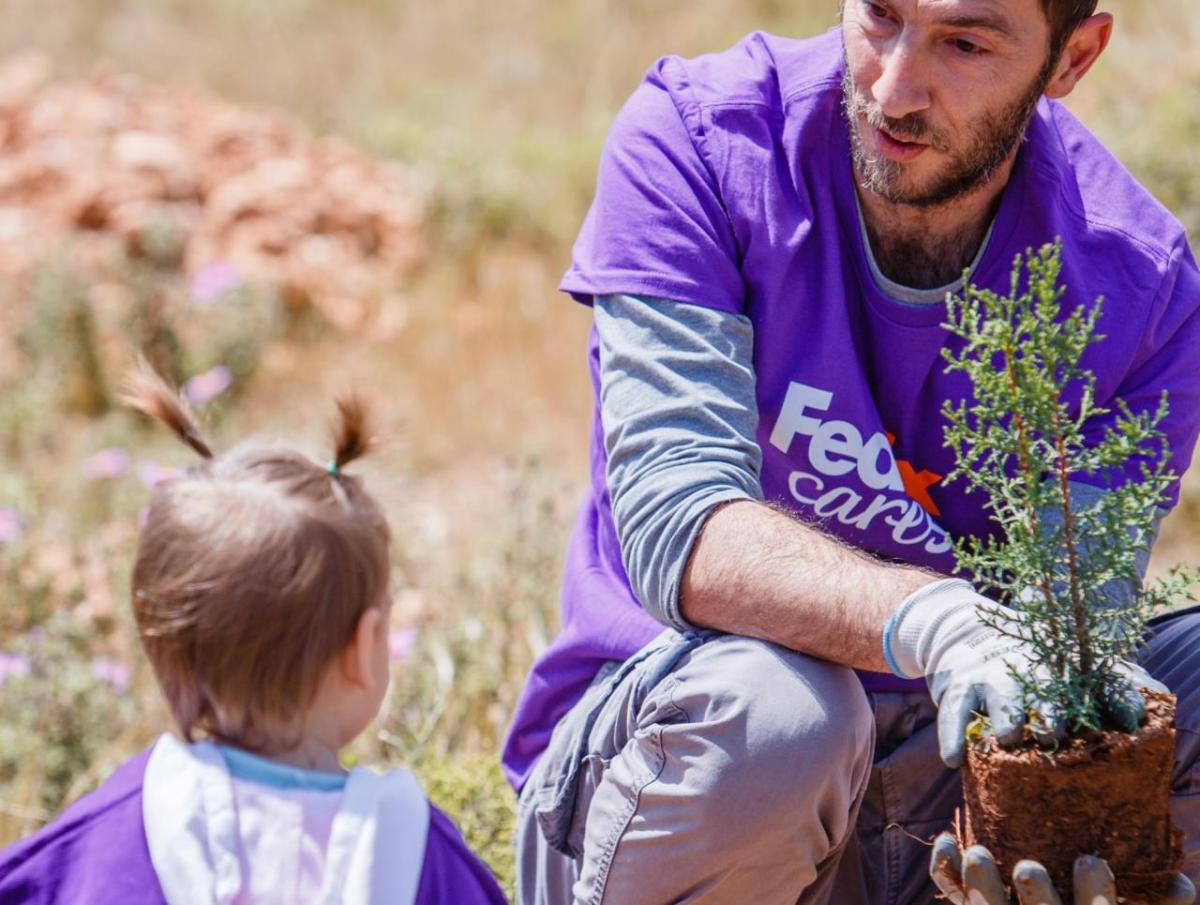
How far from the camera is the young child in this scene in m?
1.83

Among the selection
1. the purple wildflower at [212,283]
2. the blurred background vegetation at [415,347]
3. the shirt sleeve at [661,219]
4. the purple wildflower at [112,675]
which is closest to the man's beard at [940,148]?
the shirt sleeve at [661,219]

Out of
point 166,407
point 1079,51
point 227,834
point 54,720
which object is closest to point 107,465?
point 54,720

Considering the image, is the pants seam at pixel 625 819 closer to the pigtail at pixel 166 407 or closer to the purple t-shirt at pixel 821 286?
the purple t-shirt at pixel 821 286

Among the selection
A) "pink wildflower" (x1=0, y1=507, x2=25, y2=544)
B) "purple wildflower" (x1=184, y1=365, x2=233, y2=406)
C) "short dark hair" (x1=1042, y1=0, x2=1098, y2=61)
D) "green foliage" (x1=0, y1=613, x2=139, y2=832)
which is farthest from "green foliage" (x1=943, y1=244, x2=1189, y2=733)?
"purple wildflower" (x1=184, y1=365, x2=233, y2=406)

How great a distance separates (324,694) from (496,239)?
5137mm

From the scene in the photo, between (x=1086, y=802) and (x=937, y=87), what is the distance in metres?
0.96

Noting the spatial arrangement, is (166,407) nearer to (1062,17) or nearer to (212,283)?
(1062,17)

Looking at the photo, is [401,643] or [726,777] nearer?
[726,777]

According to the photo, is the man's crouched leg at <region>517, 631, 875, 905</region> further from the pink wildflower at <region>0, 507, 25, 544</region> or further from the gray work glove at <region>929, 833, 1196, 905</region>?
the pink wildflower at <region>0, 507, 25, 544</region>

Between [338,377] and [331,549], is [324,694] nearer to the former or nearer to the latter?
[331,549]

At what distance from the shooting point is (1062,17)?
231 centimetres

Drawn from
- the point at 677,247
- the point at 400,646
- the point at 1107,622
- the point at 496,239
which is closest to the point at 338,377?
the point at 496,239

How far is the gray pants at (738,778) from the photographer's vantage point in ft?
6.57

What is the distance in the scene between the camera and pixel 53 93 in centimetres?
791
